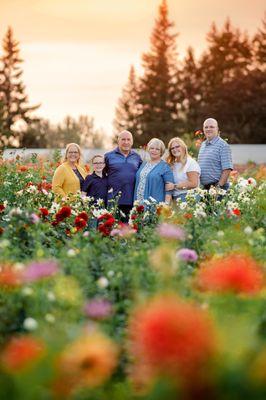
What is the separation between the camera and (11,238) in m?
5.45

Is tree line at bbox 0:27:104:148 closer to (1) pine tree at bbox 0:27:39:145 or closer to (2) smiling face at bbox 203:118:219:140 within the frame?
(1) pine tree at bbox 0:27:39:145

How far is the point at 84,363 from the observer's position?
2623mm

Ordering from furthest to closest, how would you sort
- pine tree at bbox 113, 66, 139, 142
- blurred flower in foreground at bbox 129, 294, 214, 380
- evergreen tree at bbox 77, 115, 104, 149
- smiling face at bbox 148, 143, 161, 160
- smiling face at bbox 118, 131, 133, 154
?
evergreen tree at bbox 77, 115, 104, 149
pine tree at bbox 113, 66, 139, 142
smiling face at bbox 118, 131, 133, 154
smiling face at bbox 148, 143, 161, 160
blurred flower in foreground at bbox 129, 294, 214, 380

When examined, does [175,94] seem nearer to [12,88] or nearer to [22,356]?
[12,88]

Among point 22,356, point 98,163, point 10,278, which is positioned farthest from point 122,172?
point 22,356

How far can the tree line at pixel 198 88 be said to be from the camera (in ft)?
141

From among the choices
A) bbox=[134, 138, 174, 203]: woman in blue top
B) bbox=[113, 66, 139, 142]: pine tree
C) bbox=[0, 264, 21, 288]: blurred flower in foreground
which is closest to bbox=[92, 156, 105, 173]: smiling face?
bbox=[134, 138, 174, 203]: woman in blue top

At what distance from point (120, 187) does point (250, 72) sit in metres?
36.7

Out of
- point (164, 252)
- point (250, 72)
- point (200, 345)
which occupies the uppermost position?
point (250, 72)

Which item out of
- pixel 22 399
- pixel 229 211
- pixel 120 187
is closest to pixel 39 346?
pixel 22 399

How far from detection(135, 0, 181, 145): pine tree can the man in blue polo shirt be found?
3455 centimetres

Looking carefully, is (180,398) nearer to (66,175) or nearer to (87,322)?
(87,322)

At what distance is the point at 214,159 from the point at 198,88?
37490 millimetres

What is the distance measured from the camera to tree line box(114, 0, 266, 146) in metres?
42.9
